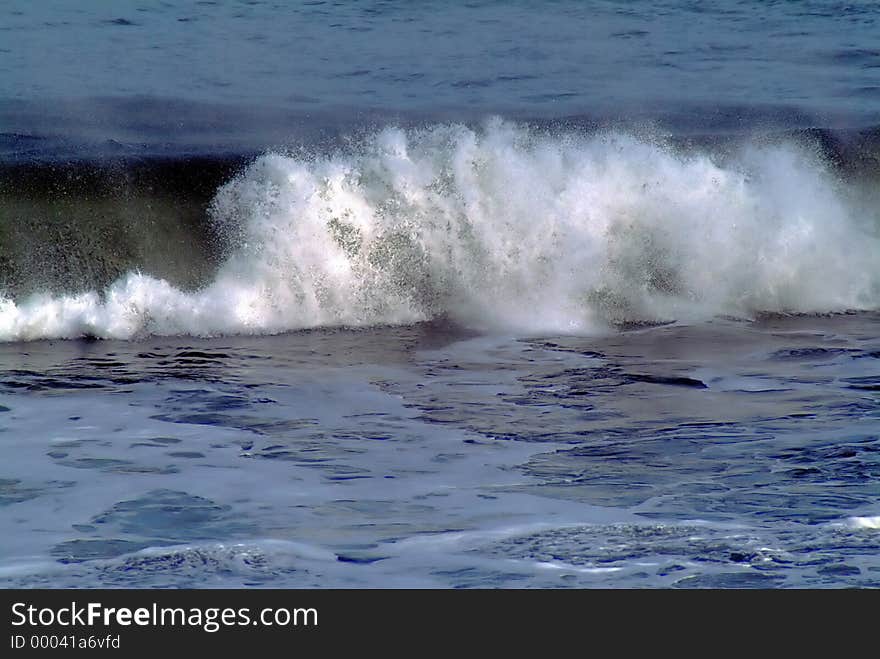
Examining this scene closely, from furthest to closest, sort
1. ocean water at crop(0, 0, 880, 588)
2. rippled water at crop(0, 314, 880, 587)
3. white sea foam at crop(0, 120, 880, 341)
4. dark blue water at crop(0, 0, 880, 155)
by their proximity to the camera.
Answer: dark blue water at crop(0, 0, 880, 155) < white sea foam at crop(0, 120, 880, 341) < ocean water at crop(0, 0, 880, 588) < rippled water at crop(0, 314, 880, 587)

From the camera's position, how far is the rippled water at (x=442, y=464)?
14.4 feet

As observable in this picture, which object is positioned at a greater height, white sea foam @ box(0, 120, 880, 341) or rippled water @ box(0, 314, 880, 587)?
white sea foam @ box(0, 120, 880, 341)

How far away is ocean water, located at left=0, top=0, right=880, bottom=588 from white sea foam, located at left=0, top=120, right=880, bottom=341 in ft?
0.10

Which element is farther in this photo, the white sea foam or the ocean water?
the white sea foam

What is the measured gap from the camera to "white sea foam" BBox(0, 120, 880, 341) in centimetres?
1028

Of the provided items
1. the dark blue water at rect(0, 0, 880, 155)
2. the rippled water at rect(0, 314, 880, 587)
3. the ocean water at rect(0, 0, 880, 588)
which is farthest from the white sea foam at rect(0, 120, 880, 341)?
the dark blue water at rect(0, 0, 880, 155)

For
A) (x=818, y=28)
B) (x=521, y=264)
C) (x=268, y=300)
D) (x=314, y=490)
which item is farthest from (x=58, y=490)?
(x=818, y=28)

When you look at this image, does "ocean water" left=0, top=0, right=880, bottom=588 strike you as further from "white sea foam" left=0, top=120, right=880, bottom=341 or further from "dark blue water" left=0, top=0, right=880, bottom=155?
"dark blue water" left=0, top=0, right=880, bottom=155

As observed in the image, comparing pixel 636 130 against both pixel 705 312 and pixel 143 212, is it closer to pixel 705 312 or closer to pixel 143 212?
pixel 705 312

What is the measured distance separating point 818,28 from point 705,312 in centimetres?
1670

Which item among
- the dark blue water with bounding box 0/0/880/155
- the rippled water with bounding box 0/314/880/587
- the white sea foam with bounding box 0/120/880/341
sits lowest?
the rippled water with bounding box 0/314/880/587

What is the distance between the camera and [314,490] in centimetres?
540

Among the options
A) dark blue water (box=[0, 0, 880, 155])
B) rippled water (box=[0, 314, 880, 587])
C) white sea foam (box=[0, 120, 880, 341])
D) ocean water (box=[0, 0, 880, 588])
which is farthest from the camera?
dark blue water (box=[0, 0, 880, 155])

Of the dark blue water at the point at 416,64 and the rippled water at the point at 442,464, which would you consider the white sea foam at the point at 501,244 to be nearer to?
the rippled water at the point at 442,464
